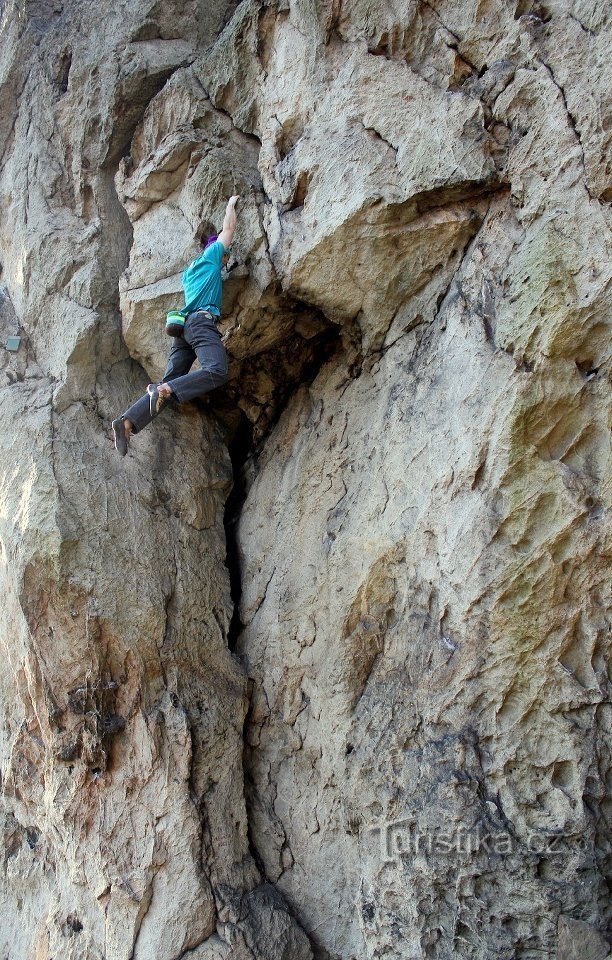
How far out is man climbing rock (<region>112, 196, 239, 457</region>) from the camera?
5.50 metres

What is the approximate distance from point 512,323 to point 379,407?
4.33ft

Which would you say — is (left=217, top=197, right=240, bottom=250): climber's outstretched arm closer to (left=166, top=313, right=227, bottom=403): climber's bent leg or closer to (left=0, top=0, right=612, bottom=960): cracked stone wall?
(left=0, top=0, right=612, bottom=960): cracked stone wall

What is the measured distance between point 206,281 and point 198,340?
1.38ft

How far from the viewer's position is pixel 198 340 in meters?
5.57

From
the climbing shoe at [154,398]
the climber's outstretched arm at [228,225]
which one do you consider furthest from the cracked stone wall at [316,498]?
the climbing shoe at [154,398]

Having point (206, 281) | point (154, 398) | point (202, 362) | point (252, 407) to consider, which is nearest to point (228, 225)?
point (206, 281)

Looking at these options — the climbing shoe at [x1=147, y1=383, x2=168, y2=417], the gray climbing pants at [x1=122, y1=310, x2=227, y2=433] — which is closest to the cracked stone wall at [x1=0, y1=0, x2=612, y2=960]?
the gray climbing pants at [x1=122, y1=310, x2=227, y2=433]

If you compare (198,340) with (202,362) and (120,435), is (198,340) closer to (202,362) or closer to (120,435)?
(202,362)

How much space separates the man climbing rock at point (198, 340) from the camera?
5.50 meters

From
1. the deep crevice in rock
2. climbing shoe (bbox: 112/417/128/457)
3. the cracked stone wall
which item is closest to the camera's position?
the cracked stone wall

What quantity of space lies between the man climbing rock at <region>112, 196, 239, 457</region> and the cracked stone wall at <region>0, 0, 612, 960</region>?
307mm

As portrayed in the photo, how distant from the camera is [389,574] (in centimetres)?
503

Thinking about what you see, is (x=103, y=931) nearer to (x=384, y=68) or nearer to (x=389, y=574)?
(x=389, y=574)

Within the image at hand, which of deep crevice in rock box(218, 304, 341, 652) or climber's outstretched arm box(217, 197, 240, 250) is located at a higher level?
climber's outstretched arm box(217, 197, 240, 250)
